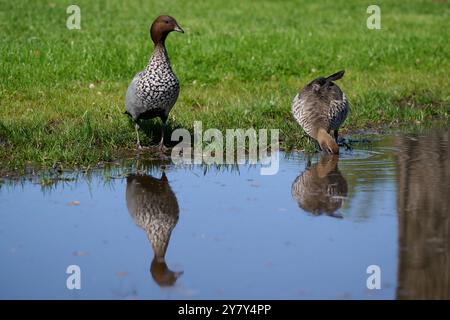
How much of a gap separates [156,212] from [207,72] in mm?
6311

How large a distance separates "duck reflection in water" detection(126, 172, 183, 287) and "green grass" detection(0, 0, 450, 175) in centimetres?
96

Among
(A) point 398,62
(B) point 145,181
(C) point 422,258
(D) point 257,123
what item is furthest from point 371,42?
(C) point 422,258

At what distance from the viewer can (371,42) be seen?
15.9 m

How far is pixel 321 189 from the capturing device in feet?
24.9

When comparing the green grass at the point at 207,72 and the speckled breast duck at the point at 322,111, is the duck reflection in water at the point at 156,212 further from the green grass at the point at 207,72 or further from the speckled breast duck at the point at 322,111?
the speckled breast duck at the point at 322,111

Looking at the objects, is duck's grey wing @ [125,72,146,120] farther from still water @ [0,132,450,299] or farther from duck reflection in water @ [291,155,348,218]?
duck reflection in water @ [291,155,348,218]

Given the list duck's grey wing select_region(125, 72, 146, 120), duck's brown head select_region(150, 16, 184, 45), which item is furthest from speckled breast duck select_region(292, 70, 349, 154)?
duck's grey wing select_region(125, 72, 146, 120)

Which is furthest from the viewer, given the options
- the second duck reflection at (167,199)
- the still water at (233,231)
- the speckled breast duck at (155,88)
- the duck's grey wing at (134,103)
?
the duck's grey wing at (134,103)

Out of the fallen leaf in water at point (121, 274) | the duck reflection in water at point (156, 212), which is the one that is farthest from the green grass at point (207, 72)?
the fallen leaf in water at point (121, 274)

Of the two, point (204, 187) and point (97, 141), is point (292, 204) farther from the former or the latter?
point (97, 141)

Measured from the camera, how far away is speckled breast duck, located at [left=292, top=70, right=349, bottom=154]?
9.00m

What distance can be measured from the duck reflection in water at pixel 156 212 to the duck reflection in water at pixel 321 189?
1.08 meters

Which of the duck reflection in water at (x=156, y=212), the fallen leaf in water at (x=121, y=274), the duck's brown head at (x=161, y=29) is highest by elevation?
the duck's brown head at (x=161, y=29)

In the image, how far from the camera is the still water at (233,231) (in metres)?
5.28
